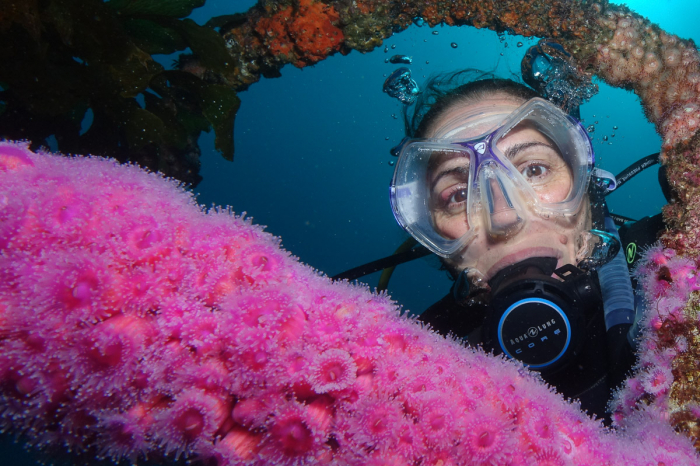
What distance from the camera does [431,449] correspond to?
107cm

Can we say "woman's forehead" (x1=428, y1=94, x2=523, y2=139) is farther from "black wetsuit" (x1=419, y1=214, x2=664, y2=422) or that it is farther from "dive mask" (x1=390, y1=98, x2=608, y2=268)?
"black wetsuit" (x1=419, y1=214, x2=664, y2=422)

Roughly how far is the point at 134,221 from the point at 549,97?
169 inches

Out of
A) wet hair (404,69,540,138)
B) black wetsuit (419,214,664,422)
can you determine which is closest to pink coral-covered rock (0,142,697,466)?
black wetsuit (419,214,664,422)

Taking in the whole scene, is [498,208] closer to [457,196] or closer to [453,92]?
[457,196]

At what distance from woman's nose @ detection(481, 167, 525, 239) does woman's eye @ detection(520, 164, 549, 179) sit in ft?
1.23

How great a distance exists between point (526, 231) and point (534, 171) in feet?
2.49

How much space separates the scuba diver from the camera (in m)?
2.51

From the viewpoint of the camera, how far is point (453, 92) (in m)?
4.15

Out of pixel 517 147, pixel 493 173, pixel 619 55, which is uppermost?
pixel 619 55

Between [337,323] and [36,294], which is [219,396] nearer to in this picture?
[337,323]

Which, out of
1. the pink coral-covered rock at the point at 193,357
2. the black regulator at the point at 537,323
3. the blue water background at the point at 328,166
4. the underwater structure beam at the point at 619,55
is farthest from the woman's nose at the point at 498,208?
the blue water background at the point at 328,166

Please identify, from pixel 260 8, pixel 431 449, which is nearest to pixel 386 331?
pixel 431 449

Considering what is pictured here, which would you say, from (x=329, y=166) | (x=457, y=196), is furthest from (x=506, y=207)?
(x=329, y=166)

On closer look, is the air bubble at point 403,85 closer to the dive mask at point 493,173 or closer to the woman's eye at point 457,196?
the dive mask at point 493,173
